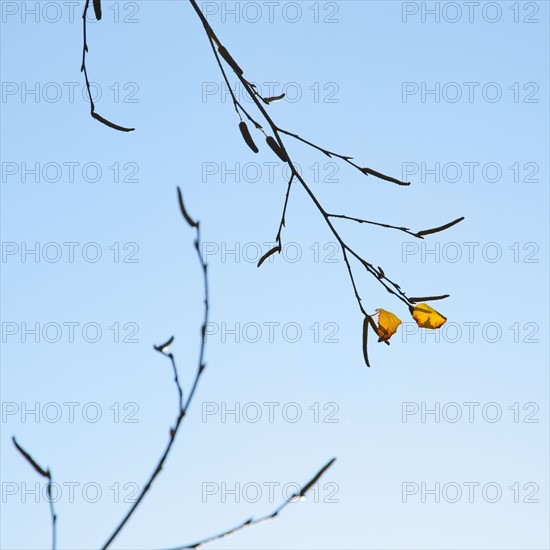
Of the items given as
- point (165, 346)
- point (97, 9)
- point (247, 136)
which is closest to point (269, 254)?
point (247, 136)

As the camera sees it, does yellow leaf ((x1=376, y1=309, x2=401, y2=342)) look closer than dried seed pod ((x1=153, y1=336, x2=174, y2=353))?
No

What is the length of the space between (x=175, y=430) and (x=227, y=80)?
110 centimetres

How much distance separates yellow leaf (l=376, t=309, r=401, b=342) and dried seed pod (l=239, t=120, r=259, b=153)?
0.45 meters

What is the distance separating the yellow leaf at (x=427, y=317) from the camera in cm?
170

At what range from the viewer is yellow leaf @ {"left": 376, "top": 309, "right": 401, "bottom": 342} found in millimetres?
1771

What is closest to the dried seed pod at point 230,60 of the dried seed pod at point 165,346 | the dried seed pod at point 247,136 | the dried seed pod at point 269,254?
the dried seed pod at point 247,136

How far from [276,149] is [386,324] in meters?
0.44

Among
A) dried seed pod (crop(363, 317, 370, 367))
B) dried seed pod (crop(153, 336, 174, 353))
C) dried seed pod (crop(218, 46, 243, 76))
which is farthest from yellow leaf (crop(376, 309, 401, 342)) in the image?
dried seed pod (crop(153, 336, 174, 353))

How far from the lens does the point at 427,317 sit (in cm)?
172

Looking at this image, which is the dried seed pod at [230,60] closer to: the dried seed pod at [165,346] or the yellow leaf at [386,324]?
the yellow leaf at [386,324]

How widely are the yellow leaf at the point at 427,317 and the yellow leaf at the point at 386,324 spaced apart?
72 millimetres

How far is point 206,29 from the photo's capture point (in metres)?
1.76

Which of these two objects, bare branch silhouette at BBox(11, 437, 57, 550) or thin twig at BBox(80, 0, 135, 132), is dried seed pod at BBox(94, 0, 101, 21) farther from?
bare branch silhouette at BBox(11, 437, 57, 550)

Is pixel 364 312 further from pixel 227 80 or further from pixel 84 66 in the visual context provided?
pixel 84 66
